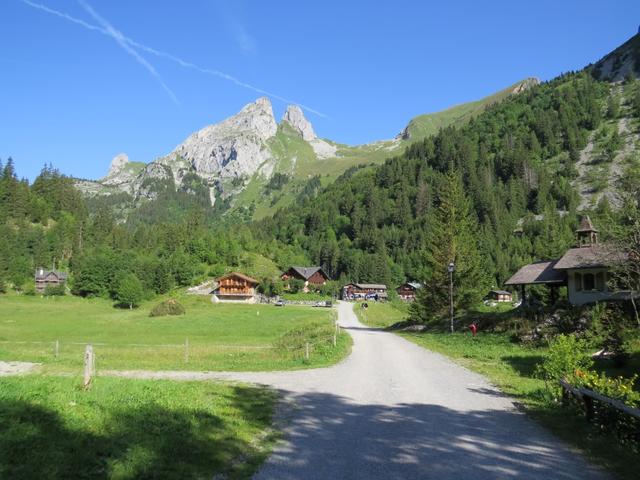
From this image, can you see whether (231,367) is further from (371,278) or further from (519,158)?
(519,158)

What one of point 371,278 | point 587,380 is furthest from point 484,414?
point 371,278

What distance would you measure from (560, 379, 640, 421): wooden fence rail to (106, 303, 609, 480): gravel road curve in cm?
140

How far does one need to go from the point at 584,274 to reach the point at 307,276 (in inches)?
4275

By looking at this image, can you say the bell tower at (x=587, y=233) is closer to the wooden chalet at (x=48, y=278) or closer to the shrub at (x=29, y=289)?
the shrub at (x=29, y=289)

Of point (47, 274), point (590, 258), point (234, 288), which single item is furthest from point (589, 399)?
point (47, 274)

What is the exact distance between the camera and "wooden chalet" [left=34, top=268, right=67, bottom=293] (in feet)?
416

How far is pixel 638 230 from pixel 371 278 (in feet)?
439

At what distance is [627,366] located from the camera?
20.6 m

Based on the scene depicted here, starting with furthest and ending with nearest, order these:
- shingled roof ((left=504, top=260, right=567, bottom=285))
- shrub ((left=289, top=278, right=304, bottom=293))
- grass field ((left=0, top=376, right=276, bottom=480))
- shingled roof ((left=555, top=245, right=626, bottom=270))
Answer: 1. shrub ((left=289, top=278, right=304, bottom=293))
2. shingled roof ((left=504, top=260, right=567, bottom=285))
3. shingled roof ((left=555, top=245, right=626, bottom=270))
4. grass field ((left=0, top=376, right=276, bottom=480))

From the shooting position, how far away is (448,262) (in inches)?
1988

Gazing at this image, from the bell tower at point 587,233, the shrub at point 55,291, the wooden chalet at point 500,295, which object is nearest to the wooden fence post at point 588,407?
the bell tower at point 587,233

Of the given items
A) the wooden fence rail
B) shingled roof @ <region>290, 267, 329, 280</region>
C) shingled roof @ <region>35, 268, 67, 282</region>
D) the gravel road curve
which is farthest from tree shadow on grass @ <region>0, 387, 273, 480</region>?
shingled roof @ <region>35, 268, 67, 282</region>

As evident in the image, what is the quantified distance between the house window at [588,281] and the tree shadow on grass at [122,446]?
34.1 m

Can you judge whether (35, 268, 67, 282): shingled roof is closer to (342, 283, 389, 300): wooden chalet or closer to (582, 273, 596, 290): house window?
(342, 283, 389, 300): wooden chalet
